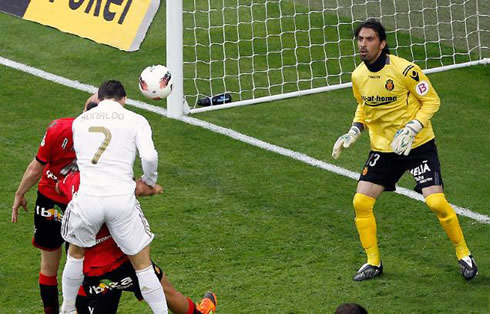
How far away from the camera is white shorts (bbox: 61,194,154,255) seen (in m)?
6.72

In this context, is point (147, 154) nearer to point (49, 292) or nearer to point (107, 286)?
point (107, 286)

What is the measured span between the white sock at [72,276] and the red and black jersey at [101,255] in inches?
2.9

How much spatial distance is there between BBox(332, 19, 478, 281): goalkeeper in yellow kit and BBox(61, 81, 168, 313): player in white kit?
2.21 meters

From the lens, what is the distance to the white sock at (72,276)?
700 cm

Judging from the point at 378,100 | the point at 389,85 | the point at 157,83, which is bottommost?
the point at 378,100

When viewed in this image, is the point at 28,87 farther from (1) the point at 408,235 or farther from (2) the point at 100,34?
(1) the point at 408,235

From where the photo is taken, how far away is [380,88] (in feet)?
27.6

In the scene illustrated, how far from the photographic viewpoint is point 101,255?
273 inches

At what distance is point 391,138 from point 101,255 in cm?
273

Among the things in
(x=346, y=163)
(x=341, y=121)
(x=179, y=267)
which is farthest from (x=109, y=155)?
(x=341, y=121)

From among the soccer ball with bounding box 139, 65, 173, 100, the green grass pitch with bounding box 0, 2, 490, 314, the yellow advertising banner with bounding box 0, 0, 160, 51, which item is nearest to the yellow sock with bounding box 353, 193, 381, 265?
the green grass pitch with bounding box 0, 2, 490, 314

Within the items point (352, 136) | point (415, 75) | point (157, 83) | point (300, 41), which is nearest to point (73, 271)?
point (157, 83)

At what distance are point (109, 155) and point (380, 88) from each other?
258cm

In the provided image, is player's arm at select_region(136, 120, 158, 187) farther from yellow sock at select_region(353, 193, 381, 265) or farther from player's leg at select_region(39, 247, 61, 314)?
yellow sock at select_region(353, 193, 381, 265)
